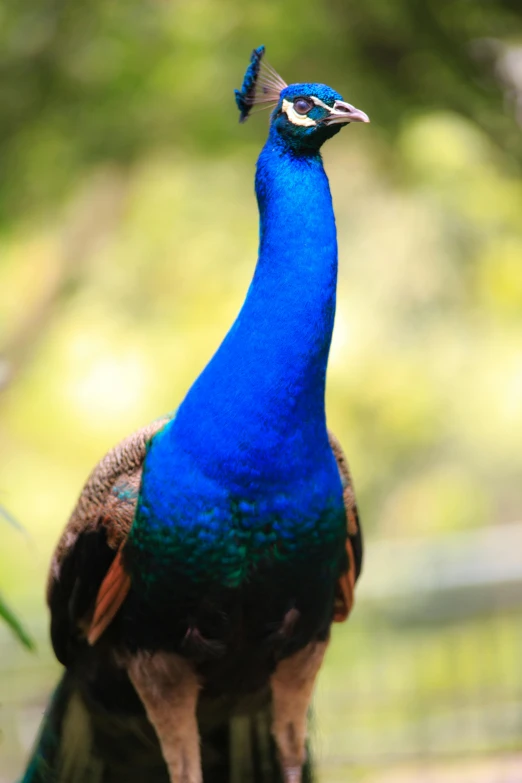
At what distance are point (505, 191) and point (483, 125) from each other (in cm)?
122

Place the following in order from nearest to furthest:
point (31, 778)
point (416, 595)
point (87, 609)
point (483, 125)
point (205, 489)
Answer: point (205, 489) → point (87, 609) → point (31, 778) → point (483, 125) → point (416, 595)

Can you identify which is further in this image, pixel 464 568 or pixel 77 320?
pixel 77 320

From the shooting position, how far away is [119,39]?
13.7ft

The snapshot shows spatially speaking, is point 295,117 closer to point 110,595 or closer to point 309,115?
point 309,115

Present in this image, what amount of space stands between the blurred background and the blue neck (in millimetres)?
1629

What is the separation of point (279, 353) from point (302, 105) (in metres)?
0.44

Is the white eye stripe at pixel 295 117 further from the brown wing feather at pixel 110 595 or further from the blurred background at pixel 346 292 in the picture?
the blurred background at pixel 346 292

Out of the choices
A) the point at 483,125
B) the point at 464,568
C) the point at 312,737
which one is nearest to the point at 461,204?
the point at 483,125

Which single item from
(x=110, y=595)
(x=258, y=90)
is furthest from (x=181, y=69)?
(x=110, y=595)

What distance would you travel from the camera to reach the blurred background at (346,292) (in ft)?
13.1

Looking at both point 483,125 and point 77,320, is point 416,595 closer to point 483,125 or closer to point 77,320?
point 483,125

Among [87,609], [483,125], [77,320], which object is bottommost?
[87,609]

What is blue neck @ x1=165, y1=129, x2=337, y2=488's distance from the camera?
1858 mm

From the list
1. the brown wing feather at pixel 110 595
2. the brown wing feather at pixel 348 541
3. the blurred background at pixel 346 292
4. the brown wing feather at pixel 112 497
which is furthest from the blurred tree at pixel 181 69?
the brown wing feather at pixel 110 595
